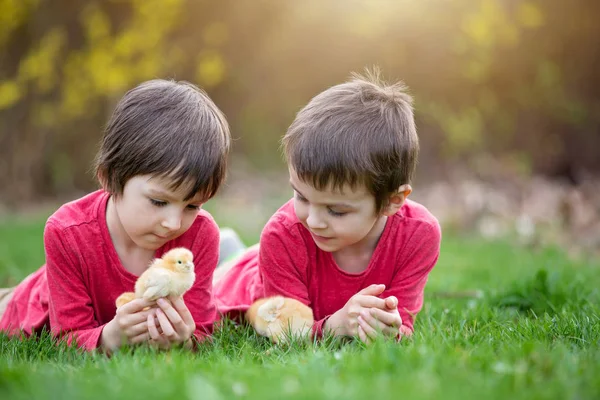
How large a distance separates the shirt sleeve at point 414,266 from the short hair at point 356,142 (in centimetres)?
30

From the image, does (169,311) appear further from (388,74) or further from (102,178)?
(388,74)

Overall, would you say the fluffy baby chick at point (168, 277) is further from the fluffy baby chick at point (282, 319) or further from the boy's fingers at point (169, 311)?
the fluffy baby chick at point (282, 319)

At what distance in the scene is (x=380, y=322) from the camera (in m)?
2.68

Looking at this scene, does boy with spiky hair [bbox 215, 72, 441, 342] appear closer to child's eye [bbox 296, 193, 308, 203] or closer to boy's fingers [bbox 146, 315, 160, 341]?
child's eye [bbox 296, 193, 308, 203]

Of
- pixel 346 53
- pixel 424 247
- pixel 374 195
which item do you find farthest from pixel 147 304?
pixel 346 53

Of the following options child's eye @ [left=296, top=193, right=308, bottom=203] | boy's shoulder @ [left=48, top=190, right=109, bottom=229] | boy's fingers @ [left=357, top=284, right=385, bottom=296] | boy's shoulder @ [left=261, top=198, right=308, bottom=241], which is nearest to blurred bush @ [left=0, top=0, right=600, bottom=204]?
boy's shoulder @ [left=48, top=190, right=109, bottom=229]

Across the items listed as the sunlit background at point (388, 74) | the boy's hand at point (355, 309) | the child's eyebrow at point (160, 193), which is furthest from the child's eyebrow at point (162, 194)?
the sunlit background at point (388, 74)

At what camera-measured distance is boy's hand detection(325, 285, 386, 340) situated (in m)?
2.72

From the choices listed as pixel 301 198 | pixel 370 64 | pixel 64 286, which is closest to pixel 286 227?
pixel 301 198

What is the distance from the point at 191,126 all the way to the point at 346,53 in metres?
7.08

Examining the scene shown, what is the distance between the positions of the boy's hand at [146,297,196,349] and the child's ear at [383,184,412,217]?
3.23 feet

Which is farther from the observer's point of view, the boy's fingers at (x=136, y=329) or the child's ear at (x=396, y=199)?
the child's ear at (x=396, y=199)

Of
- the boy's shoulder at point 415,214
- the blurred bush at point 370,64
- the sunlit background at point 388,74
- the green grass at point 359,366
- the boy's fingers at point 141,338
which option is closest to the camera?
the green grass at point 359,366

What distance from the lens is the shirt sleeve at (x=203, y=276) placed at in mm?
3016
